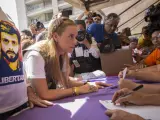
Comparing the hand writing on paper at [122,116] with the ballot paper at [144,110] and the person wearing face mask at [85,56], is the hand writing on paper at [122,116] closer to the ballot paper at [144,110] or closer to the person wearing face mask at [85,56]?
the ballot paper at [144,110]

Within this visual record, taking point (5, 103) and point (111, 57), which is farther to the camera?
point (111, 57)

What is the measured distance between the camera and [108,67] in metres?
2.01

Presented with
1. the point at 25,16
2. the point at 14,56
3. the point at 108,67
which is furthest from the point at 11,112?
the point at 25,16

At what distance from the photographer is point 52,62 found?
3.73 ft

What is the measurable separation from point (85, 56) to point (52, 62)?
105 centimetres

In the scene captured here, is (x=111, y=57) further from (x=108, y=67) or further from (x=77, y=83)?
(x=77, y=83)

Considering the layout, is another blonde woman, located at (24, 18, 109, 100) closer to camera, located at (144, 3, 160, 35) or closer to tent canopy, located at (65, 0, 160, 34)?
camera, located at (144, 3, 160, 35)

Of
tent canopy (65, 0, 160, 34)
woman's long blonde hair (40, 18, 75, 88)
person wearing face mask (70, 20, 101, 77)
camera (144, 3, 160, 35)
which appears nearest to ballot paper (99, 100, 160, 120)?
woman's long blonde hair (40, 18, 75, 88)

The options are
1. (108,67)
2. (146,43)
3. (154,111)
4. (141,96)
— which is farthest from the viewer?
(146,43)

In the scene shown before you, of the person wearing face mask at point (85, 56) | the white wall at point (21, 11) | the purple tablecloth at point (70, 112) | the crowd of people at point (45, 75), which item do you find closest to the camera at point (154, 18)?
the person wearing face mask at point (85, 56)

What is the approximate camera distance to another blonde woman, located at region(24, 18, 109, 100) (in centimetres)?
102

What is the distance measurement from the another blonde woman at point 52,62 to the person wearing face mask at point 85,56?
79 cm

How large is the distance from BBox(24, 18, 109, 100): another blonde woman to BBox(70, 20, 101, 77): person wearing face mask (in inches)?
31.0

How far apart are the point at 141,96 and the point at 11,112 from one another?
54 cm
